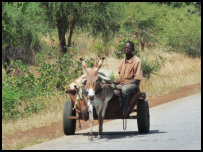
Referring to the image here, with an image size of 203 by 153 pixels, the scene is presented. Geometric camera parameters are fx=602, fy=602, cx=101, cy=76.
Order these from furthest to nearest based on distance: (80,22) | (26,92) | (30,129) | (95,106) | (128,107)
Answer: (80,22)
(26,92)
(30,129)
(128,107)
(95,106)

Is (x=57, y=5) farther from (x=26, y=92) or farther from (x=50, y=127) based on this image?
(x=50, y=127)

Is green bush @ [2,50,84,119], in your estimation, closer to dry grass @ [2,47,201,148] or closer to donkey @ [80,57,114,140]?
dry grass @ [2,47,201,148]

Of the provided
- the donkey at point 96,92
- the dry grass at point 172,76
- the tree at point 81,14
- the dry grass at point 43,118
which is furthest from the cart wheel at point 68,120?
the tree at point 81,14

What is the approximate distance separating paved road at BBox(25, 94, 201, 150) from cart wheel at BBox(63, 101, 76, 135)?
0.53 feet

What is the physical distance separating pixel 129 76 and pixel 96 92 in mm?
1208

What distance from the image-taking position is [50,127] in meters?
14.4

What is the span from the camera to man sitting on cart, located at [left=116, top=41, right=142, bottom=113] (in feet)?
38.3

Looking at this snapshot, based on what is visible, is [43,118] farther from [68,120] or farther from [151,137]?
[151,137]

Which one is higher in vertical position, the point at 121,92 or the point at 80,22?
the point at 80,22

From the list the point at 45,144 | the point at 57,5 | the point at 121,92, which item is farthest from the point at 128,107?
the point at 57,5

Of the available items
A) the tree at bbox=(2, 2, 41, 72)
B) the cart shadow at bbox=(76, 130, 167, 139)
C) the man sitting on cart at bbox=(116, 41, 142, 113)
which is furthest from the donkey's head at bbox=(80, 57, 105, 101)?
the tree at bbox=(2, 2, 41, 72)

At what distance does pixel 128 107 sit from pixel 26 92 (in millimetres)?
7449

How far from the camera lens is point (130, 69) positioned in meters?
11.8

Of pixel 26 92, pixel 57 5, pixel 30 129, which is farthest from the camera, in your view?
pixel 57 5
